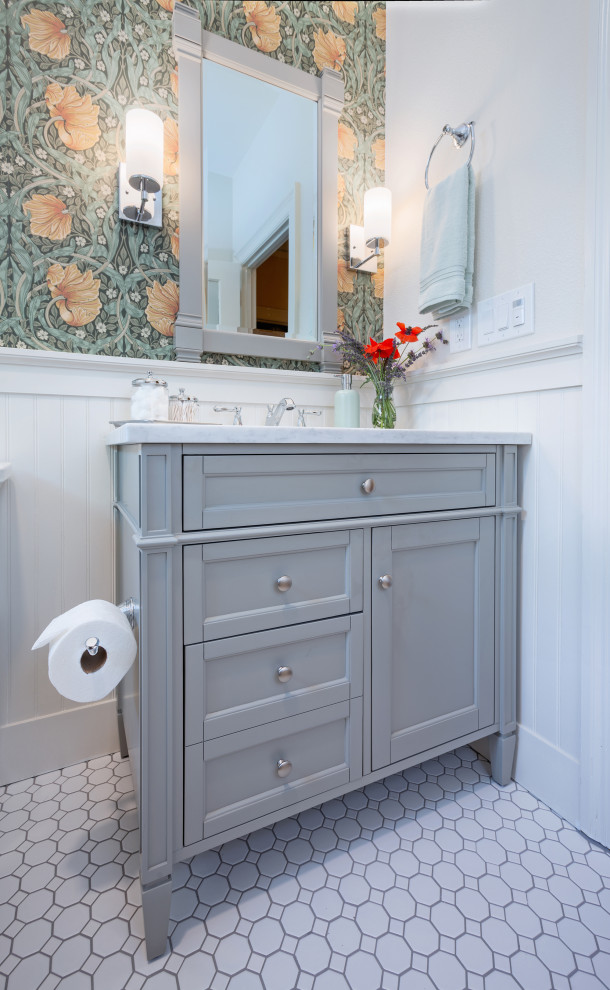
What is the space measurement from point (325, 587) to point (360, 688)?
9.6 inches

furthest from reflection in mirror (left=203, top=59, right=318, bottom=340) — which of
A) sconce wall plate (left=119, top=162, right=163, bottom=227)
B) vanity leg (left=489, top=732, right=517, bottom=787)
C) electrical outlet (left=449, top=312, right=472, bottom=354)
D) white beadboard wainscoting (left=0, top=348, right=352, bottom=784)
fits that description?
vanity leg (left=489, top=732, right=517, bottom=787)

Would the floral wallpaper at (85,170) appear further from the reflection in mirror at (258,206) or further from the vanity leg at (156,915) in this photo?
the vanity leg at (156,915)

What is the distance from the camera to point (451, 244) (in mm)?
1412

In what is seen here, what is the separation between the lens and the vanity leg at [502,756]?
1.28 meters

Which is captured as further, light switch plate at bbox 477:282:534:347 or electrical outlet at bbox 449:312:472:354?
electrical outlet at bbox 449:312:472:354

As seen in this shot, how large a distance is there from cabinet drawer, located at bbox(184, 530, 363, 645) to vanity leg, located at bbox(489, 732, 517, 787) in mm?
632

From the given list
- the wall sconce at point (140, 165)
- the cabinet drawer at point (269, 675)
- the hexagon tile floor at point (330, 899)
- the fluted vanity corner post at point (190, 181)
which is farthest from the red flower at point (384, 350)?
the hexagon tile floor at point (330, 899)

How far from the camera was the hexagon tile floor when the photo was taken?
2.66 ft

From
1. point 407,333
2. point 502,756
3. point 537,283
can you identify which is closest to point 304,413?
point 407,333

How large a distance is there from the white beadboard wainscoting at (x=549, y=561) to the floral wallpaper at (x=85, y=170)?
887 millimetres

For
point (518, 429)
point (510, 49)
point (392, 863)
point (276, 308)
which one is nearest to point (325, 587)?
point (392, 863)

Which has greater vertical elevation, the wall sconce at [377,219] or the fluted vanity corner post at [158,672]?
the wall sconce at [377,219]

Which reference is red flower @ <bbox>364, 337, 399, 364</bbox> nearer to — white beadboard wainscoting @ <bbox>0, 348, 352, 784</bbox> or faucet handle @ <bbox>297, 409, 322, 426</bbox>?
faucet handle @ <bbox>297, 409, 322, 426</bbox>

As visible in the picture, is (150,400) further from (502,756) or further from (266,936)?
(502,756)
